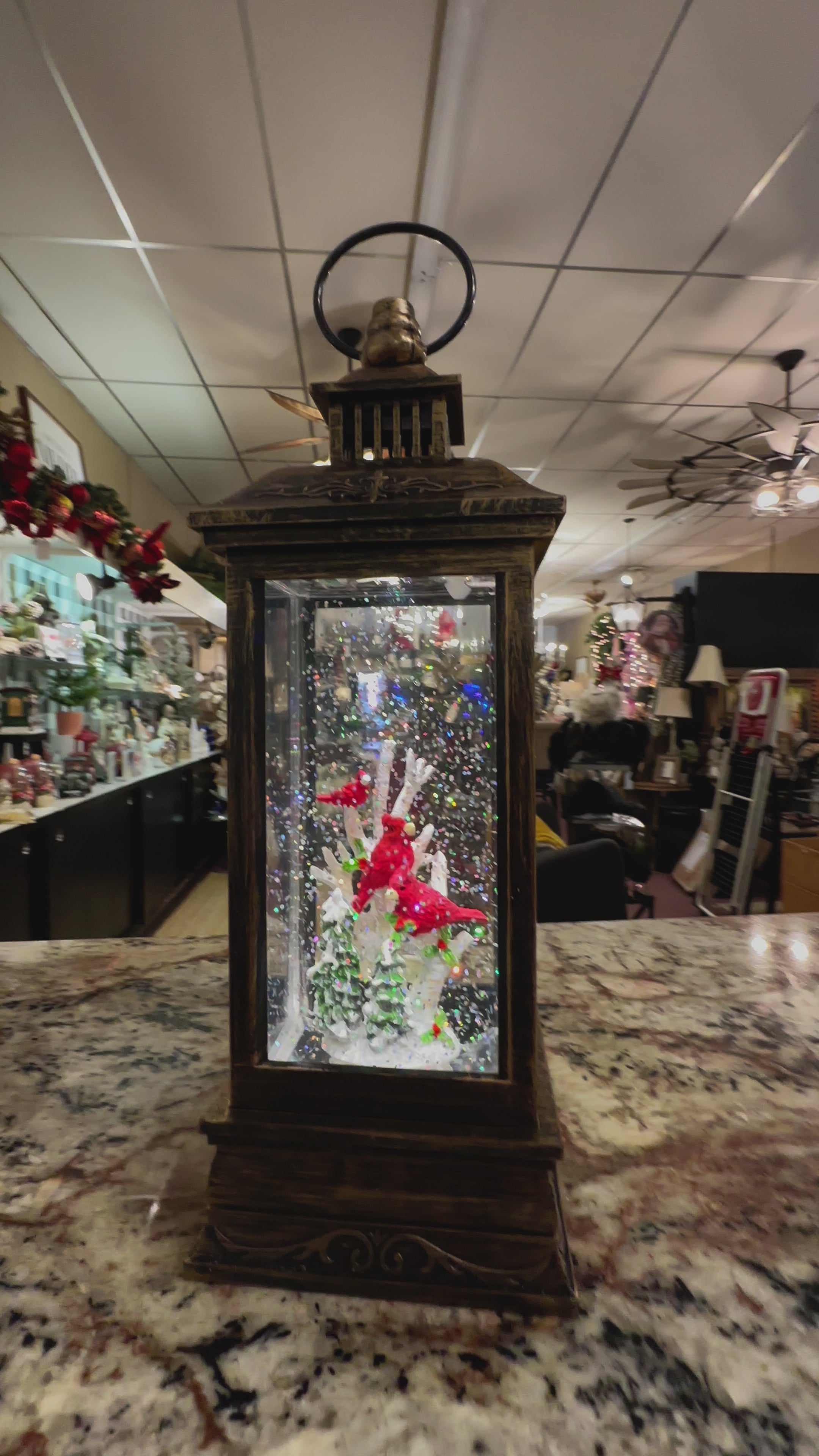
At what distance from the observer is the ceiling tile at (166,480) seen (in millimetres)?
4907

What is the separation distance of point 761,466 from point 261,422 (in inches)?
119

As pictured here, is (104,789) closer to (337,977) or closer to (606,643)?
(337,977)

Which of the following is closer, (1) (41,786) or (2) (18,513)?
(2) (18,513)

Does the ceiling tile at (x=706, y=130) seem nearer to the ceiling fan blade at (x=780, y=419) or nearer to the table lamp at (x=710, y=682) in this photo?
the ceiling fan blade at (x=780, y=419)

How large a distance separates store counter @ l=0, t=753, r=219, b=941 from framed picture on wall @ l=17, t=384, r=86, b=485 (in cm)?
155

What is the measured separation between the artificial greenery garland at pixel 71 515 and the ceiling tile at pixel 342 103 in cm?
118

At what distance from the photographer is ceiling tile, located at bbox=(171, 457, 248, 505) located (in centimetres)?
490

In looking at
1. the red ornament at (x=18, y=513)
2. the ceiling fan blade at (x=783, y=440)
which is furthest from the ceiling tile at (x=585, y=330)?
the red ornament at (x=18, y=513)

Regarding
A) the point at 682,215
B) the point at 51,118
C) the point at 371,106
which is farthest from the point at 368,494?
the point at 682,215

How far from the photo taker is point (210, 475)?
519 cm

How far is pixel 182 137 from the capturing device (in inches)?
79.5

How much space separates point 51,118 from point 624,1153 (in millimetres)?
2942

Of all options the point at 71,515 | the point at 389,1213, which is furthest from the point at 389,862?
the point at 71,515

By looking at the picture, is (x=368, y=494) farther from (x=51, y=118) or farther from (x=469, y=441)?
(x=469, y=441)
